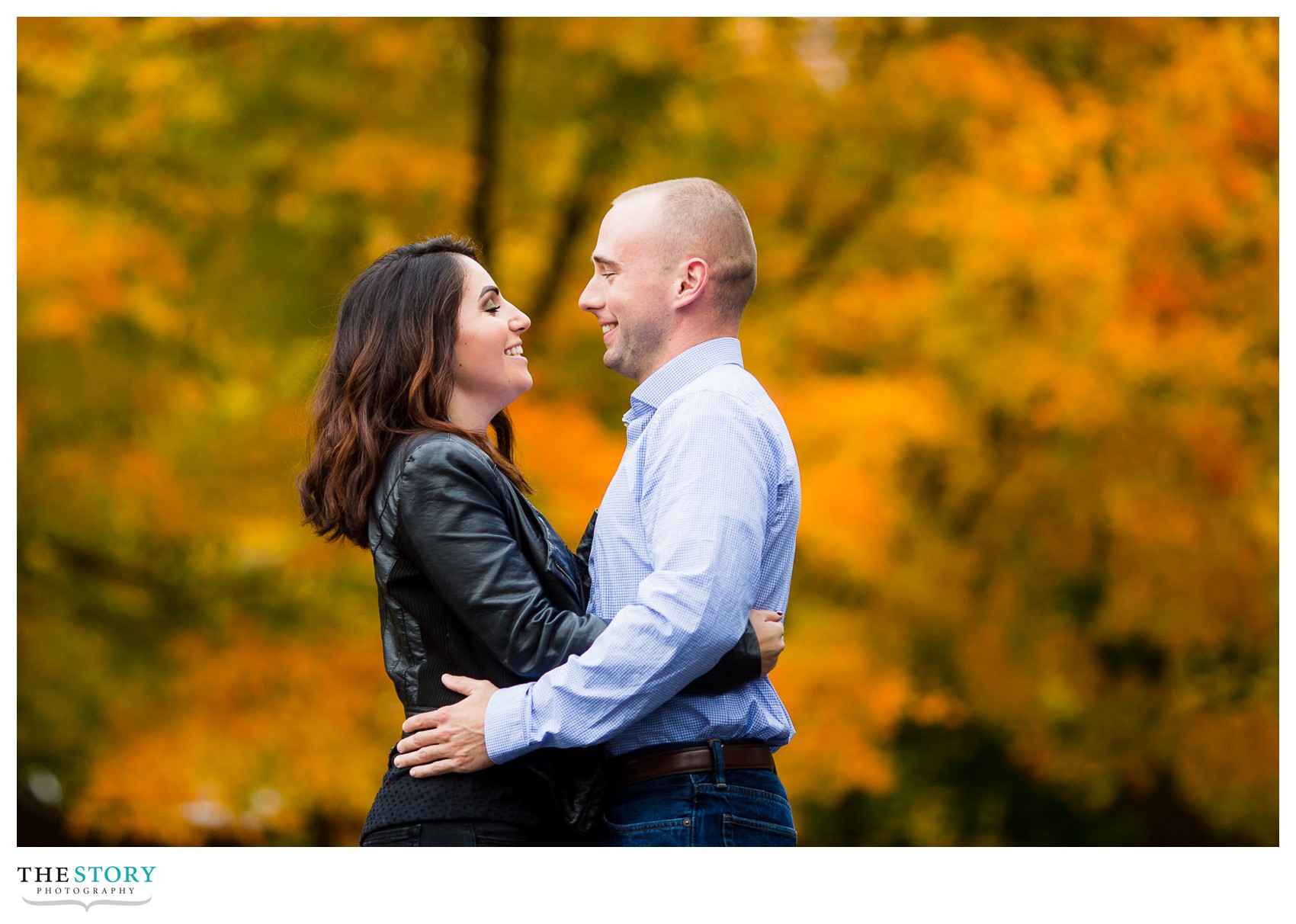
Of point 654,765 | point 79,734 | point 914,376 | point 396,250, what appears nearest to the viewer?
point 654,765

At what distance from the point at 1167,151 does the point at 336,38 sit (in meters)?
4.44

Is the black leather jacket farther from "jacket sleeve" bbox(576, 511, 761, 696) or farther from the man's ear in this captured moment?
the man's ear

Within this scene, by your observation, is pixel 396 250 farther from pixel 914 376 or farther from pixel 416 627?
pixel 914 376

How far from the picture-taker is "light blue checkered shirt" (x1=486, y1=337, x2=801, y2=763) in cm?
243

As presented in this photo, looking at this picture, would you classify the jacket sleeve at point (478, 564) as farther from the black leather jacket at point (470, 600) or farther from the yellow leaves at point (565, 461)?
the yellow leaves at point (565, 461)

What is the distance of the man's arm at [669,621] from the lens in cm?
243

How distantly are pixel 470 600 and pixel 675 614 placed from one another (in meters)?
0.37

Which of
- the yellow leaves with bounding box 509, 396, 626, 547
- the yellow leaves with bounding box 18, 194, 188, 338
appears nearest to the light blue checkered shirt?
the yellow leaves with bounding box 509, 396, 626, 547

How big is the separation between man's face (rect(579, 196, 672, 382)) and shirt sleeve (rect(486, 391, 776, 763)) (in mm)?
304

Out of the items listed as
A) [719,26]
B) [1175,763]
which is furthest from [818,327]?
[1175,763]

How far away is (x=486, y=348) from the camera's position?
9.23 feet

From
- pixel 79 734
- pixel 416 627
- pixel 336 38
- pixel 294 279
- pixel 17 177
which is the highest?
pixel 336 38

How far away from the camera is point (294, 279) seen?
7234 mm

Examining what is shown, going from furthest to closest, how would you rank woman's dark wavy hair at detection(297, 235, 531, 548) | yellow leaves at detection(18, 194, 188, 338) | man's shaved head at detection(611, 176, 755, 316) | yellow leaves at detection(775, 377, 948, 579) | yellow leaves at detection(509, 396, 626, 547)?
yellow leaves at detection(775, 377, 948, 579) < yellow leaves at detection(18, 194, 188, 338) < yellow leaves at detection(509, 396, 626, 547) < man's shaved head at detection(611, 176, 755, 316) < woman's dark wavy hair at detection(297, 235, 531, 548)
